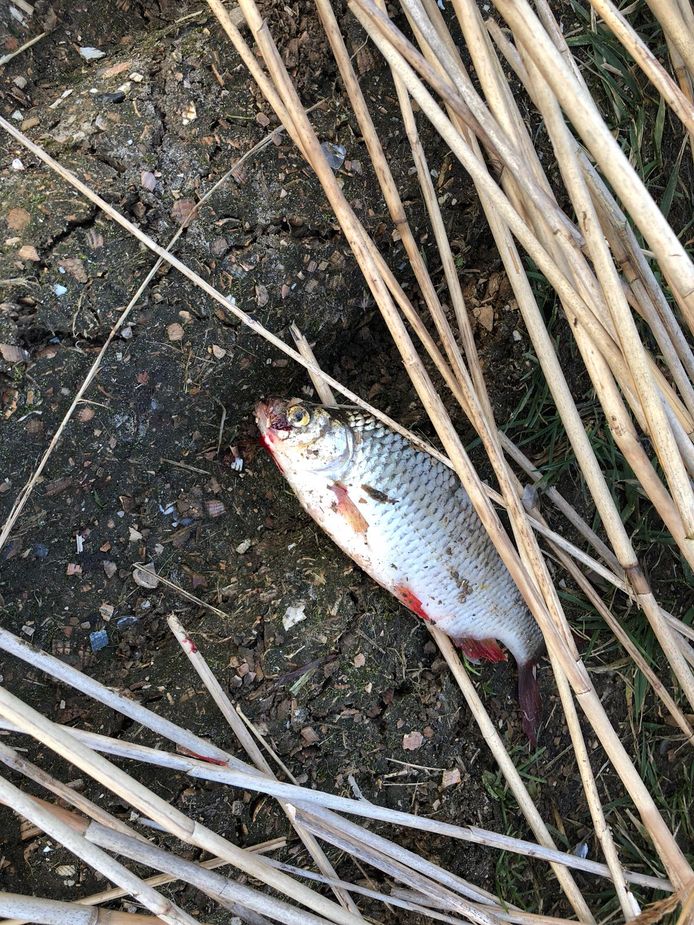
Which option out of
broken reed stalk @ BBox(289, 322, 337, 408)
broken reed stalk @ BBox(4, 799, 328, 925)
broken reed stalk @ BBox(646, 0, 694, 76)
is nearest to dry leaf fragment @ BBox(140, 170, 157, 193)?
broken reed stalk @ BBox(289, 322, 337, 408)

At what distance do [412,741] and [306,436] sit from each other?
0.97 m

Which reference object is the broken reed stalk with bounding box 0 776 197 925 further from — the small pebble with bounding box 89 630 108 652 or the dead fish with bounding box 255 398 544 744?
the dead fish with bounding box 255 398 544 744

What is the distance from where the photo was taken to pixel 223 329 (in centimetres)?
223

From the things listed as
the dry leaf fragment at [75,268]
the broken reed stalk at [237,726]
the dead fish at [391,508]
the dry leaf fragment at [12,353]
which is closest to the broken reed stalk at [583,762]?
the dead fish at [391,508]

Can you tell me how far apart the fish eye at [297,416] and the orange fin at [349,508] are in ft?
0.66

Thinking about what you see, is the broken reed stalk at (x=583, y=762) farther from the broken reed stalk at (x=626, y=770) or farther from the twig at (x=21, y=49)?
the twig at (x=21, y=49)

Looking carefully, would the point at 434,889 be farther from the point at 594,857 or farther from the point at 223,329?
the point at 223,329

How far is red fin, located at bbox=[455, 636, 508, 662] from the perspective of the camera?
7.71 feet

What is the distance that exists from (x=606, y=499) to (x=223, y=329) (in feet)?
3.87

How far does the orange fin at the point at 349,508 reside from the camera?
7.21 ft

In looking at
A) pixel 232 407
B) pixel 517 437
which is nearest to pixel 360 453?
pixel 232 407

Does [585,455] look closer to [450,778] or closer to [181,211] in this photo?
[450,778]

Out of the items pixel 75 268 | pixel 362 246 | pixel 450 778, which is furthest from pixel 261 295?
pixel 450 778

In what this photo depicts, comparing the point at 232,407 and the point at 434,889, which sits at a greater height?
the point at 232,407
